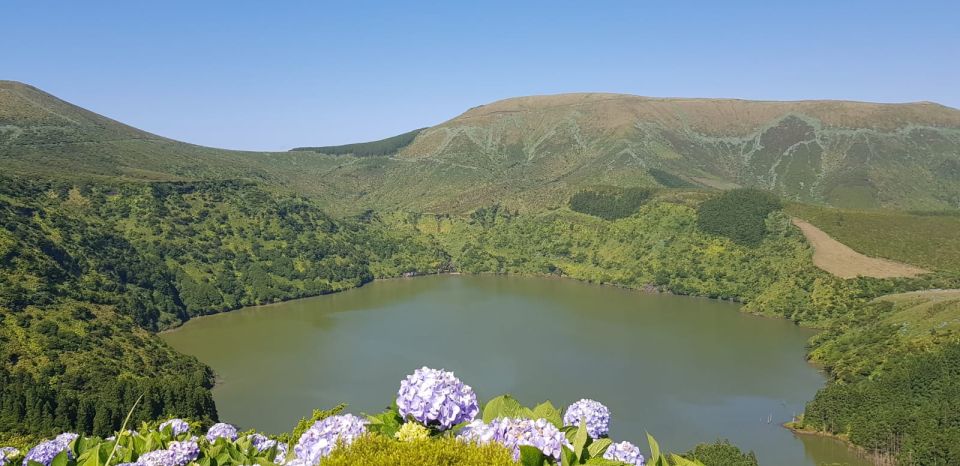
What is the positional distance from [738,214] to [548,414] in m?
99.8

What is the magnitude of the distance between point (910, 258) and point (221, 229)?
89790 millimetres

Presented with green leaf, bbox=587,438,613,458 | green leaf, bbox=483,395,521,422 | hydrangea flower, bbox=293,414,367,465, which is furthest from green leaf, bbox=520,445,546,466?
hydrangea flower, bbox=293,414,367,465

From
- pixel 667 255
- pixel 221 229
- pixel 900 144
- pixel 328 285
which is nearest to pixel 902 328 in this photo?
pixel 667 255

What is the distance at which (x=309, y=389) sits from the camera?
2013 inches

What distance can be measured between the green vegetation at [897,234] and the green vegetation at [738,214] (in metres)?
5.80

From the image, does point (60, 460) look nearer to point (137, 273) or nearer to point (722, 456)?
point (722, 456)

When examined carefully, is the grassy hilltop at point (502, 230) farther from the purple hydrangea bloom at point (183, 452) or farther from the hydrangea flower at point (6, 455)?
the purple hydrangea bloom at point (183, 452)

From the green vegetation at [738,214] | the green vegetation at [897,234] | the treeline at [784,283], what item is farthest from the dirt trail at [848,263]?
the green vegetation at [738,214]

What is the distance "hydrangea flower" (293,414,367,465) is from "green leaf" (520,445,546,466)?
1.40m

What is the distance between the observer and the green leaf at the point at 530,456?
4871 mm

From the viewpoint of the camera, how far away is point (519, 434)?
518cm

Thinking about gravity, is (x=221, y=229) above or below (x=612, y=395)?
above

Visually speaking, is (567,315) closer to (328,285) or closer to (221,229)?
(328,285)

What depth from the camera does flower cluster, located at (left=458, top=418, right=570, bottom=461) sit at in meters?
5.02
